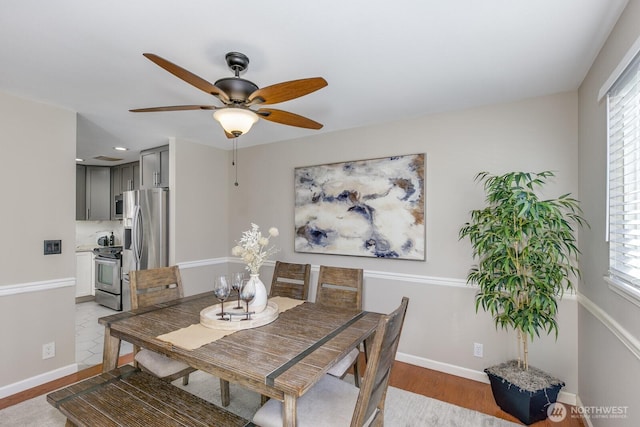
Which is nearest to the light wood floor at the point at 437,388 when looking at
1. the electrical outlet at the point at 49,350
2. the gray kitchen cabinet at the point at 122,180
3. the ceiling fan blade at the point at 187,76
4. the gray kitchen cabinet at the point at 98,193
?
the electrical outlet at the point at 49,350

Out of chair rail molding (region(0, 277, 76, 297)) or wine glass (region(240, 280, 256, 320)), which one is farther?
chair rail molding (region(0, 277, 76, 297))

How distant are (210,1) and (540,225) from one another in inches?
92.0

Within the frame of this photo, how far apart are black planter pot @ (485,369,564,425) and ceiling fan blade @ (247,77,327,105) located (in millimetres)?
2411

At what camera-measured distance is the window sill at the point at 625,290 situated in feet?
4.46

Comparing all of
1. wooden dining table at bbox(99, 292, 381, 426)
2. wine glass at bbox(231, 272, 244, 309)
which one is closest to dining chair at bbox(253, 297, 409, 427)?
wooden dining table at bbox(99, 292, 381, 426)

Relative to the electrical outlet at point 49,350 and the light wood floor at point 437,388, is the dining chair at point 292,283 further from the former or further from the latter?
the electrical outlet at point 49,350

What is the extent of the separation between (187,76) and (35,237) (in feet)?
7.59

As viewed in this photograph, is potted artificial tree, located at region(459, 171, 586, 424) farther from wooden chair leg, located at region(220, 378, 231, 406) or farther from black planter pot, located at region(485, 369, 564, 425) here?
wooden chair leg, located at region(220, 378, 231, 406)

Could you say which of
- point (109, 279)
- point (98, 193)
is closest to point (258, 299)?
point (109, 279)

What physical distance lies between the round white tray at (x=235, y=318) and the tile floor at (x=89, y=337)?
1756mm

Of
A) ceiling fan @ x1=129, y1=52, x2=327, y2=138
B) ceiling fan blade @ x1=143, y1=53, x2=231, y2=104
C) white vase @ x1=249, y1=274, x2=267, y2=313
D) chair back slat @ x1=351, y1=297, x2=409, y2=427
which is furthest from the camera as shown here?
white vase @ x1=249, y1=274, x2=267, y2=313

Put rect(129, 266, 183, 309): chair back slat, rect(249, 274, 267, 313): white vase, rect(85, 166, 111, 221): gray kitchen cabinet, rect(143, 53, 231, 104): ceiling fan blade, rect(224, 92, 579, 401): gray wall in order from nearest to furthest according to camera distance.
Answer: rect(143, 53, 231, 104): ceiling fan blade, rect(249, 274, 267, 313): white vase, rect(129, 266, 183, 309): chair back slat, rect(224, 92, 579, 401): gray wall, rect(85, 166, 111, 221): gray kitchen cabinet

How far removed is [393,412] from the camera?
90.3 inches

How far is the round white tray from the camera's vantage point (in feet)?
5.87
